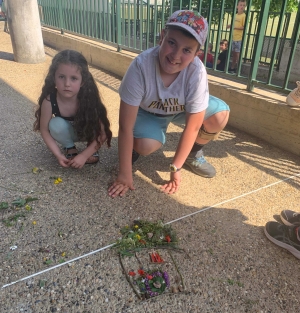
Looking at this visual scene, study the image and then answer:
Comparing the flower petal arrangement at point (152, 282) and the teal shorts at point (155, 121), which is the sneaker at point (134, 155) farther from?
the flower petal arrangement at point (152, 282)

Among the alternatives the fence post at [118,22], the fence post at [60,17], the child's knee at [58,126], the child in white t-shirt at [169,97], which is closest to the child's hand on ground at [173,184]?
the child in white t-shirt at [169,97]

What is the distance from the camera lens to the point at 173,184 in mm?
2416

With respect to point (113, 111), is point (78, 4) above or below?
above

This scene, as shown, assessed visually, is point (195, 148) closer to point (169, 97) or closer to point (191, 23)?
point (169, 97)

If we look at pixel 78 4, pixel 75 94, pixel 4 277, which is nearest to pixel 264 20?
pixel 75 94

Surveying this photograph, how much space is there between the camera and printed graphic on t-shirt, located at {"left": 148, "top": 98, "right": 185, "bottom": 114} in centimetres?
223

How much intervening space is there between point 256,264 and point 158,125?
122cm

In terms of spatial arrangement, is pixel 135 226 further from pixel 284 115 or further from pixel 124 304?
pixel 284 115

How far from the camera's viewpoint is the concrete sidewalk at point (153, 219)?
1.59 m

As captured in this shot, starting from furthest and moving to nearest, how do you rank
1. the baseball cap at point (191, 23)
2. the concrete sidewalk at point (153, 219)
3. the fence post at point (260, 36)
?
the fence post at point (260, 36)
the baseball cap at point (191, 23)
the concrete sidewalk at point (153, 219)

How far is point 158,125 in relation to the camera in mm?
2469

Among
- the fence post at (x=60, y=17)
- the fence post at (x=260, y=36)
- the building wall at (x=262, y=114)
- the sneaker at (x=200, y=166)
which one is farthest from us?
the fence post at (x=60, y=17)

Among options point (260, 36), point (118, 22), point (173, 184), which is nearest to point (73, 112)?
point (173, 184)

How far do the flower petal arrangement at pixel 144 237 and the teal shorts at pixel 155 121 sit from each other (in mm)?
700
